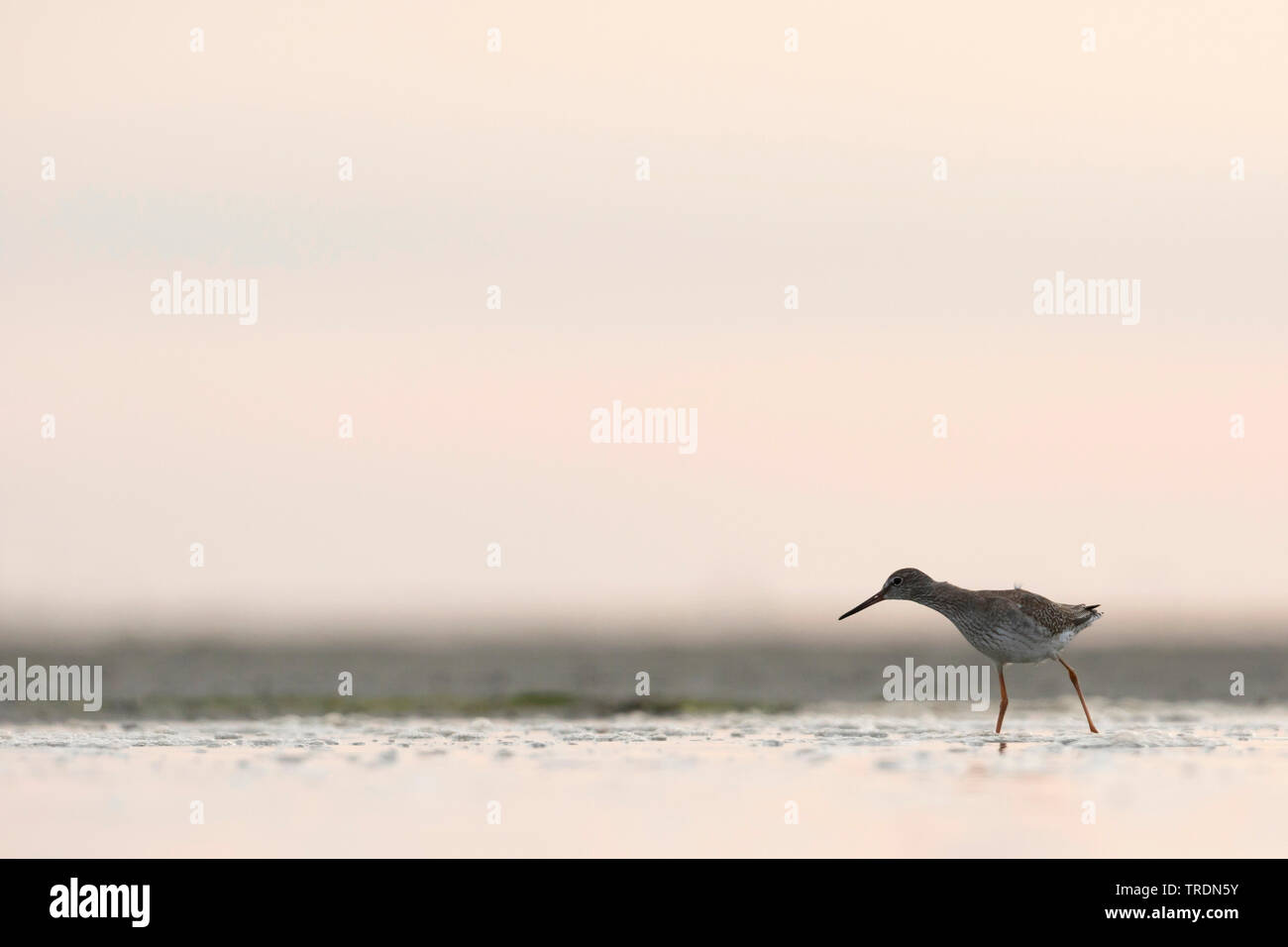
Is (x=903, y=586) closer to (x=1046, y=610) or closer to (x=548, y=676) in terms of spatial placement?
(x=1046, y=610)

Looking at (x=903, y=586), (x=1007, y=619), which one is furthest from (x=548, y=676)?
(x=1007, y=619)

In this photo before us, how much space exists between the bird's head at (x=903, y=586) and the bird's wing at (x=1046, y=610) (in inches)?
32.6

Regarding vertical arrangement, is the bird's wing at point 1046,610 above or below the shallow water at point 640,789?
above

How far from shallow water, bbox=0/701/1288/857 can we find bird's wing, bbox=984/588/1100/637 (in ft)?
4.46

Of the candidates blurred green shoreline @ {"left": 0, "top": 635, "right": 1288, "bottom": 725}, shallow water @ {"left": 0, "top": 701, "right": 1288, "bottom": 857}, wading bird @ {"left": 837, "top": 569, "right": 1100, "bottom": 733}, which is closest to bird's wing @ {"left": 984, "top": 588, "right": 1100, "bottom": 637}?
wading bird @ {"left": 837, "top": 569, "right": 1100, "bottom": 733}

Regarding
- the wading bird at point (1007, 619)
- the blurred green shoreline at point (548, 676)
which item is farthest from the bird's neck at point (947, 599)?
the blurred green shoreline at point (548, 676)

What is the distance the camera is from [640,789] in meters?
12.0

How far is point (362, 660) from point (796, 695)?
9.09m

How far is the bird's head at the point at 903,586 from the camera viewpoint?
1834 cm

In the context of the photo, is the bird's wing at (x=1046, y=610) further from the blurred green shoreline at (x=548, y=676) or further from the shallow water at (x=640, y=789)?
the blurred green shoreline at (x=548, y=676)

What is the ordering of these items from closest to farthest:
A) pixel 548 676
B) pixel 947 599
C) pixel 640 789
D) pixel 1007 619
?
pixel 640 789
pixel 1007 619
pixel 947 599
pixel 548 676

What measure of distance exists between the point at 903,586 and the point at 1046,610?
187 cm

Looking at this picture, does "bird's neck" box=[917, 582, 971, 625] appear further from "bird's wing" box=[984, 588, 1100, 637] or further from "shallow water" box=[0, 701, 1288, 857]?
"shallow water" box=[0, 701, 1288, 857]

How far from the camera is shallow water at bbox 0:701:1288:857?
394 inches
